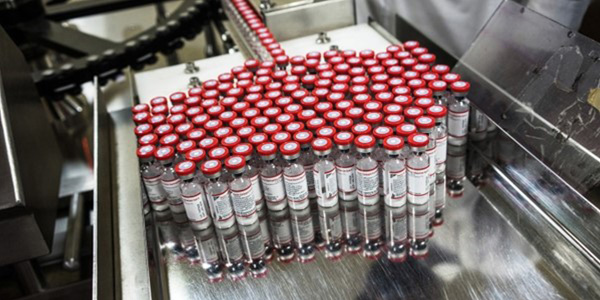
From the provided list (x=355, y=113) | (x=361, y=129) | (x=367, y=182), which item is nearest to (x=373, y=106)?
(x=355, y=113)

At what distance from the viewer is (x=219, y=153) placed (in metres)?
1.40

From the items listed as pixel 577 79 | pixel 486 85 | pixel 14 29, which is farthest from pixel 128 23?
pixel 577 79

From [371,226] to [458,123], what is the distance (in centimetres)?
43

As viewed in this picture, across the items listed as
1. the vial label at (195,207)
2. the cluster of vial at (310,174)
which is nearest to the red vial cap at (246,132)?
the cluster of vial at (310,174)

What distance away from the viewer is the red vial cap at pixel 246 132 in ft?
4.88

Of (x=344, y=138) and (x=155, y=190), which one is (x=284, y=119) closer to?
(x=344, y=138)

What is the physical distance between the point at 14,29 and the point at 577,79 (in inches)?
95.0

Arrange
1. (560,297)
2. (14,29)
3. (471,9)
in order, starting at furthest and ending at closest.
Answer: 1. (14,29)
2. (471,9)
3. (560,297)

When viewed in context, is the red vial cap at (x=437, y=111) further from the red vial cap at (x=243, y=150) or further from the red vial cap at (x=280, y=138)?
the red vial cap at (x=243, y=150)

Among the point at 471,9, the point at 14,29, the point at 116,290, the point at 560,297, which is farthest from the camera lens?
the point at 14,29

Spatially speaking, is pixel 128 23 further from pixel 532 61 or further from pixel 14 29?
pixel 532 61

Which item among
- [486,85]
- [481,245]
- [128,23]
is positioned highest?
[486,85]

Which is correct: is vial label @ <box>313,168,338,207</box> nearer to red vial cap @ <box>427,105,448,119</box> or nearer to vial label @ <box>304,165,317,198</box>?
vial label @ <box>304,165,317,198</box>

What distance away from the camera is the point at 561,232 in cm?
132
